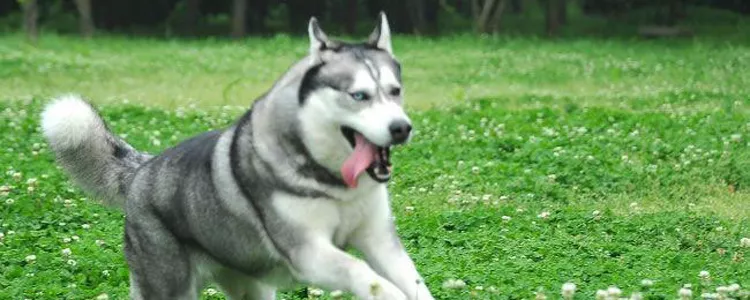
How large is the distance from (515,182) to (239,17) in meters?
36.2

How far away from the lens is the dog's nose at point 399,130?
6625 mm

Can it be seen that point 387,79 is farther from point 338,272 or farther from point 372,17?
point 372,17

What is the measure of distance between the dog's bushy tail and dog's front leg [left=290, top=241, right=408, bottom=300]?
5.80 feet

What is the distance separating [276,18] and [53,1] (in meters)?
10.1

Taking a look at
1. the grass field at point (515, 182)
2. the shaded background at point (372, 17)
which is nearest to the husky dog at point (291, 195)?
the grass field at point (515, 182)

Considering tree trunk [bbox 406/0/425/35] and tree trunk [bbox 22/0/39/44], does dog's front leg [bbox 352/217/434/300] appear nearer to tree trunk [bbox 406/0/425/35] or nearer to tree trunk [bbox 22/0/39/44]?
tree trunk [bbox 22/0/39/44]

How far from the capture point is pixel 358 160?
688cm

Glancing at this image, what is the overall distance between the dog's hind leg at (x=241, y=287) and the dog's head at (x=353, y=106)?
104 cm

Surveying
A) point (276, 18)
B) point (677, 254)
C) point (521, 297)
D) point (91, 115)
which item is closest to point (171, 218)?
point (91, 115)

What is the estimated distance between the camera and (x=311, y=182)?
279 inches

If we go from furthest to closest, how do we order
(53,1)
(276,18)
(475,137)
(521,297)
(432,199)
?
(276,18)
(53,1)
(475,137)
(432,199)
(521,297)

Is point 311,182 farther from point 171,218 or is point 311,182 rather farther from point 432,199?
point 432,199

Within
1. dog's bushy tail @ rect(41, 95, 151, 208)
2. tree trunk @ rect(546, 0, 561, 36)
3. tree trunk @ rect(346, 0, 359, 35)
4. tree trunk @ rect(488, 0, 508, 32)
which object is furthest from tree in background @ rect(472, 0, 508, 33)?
dog's bushy tail @ rect(41, 95, 151, 208)

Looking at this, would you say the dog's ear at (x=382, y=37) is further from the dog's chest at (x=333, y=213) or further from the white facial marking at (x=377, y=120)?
the dog's chest at (x=333, y=213)
